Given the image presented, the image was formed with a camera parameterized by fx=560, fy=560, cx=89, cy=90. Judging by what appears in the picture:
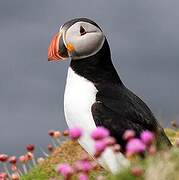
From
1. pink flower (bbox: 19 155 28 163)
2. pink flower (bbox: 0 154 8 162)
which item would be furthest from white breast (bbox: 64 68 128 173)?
pink flower (bbox: 19 155 28 163)

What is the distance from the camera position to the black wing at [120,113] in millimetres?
9391

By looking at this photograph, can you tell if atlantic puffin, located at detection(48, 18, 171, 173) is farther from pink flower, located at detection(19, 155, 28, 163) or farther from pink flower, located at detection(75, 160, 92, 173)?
pink flower, located at detection(75, 160, 92, 173)

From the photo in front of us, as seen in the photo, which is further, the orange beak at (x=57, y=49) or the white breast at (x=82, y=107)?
the orange beak at (x=57, y=49)

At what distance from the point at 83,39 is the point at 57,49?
500mm

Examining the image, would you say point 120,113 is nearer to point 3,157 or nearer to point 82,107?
point 82,107

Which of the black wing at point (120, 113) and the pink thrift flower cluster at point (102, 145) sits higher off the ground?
the pink thrift flower cluster at point (102, 145)

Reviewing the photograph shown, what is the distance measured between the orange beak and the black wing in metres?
1.03

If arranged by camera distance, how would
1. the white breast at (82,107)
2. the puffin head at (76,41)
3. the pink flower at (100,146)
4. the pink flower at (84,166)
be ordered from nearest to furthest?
1. the pink flower at (100,146)
2. the pink flower at (84,166)
3. the white breast at (82,107)
4. the puffin head at (76,41)

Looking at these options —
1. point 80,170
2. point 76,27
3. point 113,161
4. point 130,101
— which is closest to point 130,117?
point 130,101

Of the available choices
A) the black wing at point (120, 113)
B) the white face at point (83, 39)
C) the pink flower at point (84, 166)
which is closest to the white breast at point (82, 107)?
the black wing at point (120, 113)

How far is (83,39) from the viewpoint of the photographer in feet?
33.0

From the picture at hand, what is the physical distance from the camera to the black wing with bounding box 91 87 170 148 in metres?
9.39

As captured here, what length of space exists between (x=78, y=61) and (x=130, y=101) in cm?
120

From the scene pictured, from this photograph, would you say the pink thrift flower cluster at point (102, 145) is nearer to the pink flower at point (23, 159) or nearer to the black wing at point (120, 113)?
the black wing at point (120, 113)
